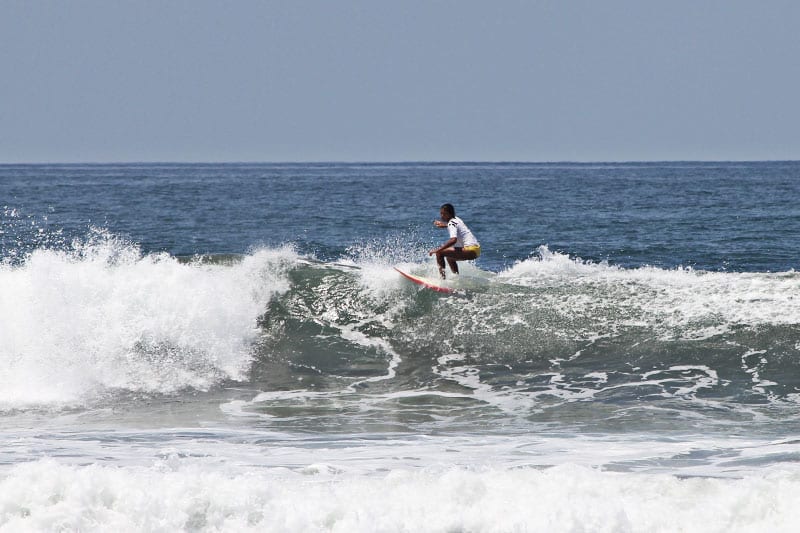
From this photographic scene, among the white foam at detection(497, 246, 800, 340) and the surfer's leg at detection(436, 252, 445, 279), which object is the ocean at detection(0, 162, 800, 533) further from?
the surfer's leg at detection(436, 252, 445, 279)

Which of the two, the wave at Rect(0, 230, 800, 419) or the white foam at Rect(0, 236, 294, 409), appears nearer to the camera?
the wave at Rect(0, 230, 800, 419)

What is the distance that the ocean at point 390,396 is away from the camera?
23.6 ft

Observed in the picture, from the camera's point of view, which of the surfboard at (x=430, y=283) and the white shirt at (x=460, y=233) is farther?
the surfboard at (x=430, y=283)

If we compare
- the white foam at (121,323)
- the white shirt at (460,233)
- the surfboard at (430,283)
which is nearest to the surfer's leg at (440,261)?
the surfboard at (430,283)

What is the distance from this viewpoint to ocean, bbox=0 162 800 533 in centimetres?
719

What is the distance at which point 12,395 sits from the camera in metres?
12.4

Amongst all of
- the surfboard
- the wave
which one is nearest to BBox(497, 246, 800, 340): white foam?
the wave

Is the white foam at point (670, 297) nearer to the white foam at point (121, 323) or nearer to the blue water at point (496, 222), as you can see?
the white foam at point (121, 323)

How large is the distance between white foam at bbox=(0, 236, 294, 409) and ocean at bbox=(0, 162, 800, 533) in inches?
1.7

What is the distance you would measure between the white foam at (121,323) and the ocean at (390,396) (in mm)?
43

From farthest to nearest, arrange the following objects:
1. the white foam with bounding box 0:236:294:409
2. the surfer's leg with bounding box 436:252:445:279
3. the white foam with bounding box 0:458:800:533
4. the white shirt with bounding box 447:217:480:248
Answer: the surfer's leg with bounding box 436:252:445:279
the white shirt with bounding box 447:217:480:248
the white foam with bounding box 0:236:294:409
the white foam with bounding box 0:458:800:533

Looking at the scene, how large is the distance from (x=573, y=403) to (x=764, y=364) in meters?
3.39

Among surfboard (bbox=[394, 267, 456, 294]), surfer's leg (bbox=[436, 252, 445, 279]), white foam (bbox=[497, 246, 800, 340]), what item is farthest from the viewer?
surfboard (bbox=[394, 267, 456, 294])

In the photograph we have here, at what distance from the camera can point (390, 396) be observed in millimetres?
12578
